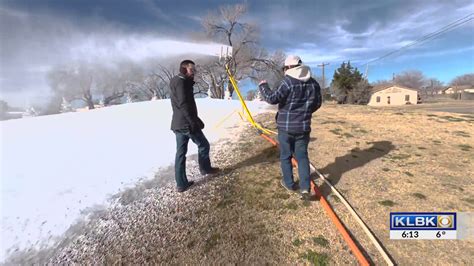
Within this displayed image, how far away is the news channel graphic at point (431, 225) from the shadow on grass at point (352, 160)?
0.90 meters

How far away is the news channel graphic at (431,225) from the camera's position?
253cm

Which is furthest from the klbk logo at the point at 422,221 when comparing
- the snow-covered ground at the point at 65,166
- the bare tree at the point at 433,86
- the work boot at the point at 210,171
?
the bare tree at the point at 433,86

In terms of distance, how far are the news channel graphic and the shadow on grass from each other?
901 millimetres

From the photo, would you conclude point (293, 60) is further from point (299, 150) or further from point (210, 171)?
point (210, 171)

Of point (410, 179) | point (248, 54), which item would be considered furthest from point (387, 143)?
point (248, 54)

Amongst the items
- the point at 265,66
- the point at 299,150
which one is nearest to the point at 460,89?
the point at 265,66

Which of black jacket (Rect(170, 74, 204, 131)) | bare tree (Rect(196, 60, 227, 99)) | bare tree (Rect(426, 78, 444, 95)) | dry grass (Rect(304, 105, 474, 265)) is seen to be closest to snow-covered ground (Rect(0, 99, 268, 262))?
black jacket (Rect(170, 74, 204, 131))

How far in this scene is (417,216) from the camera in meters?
2.83

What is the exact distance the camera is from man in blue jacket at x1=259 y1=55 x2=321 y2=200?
9.55 ft

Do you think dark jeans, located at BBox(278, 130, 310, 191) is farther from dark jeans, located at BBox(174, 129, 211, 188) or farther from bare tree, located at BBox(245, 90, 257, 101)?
bare tree, located at BBox(245, 90, 257, 101)

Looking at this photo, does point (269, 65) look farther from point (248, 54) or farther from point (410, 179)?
point (410, 179)

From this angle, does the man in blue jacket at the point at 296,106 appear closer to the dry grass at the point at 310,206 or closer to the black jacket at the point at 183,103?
the dry grass at the point at 310,206

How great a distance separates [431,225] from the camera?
272 centimetres

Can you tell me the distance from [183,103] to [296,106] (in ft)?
5.09
